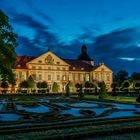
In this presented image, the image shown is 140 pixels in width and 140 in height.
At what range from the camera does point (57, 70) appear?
62.5m

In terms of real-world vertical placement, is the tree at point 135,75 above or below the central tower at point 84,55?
below

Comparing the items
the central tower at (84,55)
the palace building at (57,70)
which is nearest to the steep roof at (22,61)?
the palace building at (57,70)

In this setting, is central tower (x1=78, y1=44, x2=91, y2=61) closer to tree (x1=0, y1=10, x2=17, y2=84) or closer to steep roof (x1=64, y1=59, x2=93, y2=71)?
steep roof (x1=64, y1=59, x2=93, y2=71)

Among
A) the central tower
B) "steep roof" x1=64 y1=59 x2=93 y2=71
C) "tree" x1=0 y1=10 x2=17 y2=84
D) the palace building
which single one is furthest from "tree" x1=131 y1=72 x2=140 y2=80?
"tree" x1=0 y1=10 x2=17 y2=84

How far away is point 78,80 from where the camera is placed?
6494 centimetres

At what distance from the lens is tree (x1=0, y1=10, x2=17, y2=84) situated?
1167cm

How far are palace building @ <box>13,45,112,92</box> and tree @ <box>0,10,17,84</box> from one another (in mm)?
44797

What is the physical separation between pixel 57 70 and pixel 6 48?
50838 mm

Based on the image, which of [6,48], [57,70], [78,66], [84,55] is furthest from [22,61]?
[6,48]

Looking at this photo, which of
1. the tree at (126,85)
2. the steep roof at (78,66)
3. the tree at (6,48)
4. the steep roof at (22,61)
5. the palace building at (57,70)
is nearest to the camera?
the tree at (6,48)

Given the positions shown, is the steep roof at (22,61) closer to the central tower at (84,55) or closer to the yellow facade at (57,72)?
the yellow facade at (57,72)

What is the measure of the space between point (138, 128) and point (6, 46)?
6187mm

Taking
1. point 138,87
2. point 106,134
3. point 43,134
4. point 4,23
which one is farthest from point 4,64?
point 138,87

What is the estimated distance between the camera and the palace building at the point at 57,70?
5956 cm
